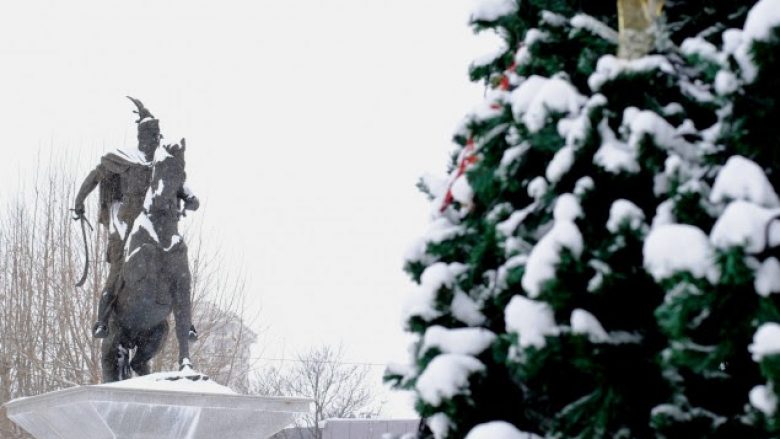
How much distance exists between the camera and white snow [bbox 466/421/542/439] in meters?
2.02

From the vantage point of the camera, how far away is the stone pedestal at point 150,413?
5.90 m

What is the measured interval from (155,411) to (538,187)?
4.41m

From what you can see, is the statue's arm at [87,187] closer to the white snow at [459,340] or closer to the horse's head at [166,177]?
the horse's head at [166,177]

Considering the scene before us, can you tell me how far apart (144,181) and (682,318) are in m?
6.13

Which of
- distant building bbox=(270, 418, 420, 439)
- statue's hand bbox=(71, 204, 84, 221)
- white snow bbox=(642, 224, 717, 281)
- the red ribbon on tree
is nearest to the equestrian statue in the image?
statue's hand bbox=(71, 204, 84, 221)

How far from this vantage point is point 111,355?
7145 mm

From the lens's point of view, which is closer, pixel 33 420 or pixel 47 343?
pixel 33 420

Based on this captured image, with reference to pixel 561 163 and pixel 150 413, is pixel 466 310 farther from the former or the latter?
pixel 150 413

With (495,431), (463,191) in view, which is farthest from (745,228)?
(463,191)

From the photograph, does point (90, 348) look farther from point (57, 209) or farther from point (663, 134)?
point (663, 134)

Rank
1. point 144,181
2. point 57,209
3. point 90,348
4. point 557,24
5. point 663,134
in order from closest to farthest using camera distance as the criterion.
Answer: point 663,134 < point 557,24 < point 144,181 < point 90,348 < point 57,209

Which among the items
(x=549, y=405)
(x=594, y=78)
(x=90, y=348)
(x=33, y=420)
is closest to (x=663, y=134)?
(x=594, y=78)

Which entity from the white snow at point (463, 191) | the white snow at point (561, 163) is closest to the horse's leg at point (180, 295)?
the white snow at point (463, 191)

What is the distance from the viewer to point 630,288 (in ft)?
6.65
